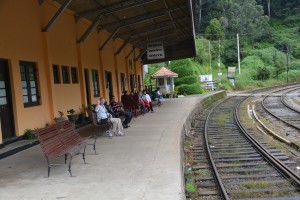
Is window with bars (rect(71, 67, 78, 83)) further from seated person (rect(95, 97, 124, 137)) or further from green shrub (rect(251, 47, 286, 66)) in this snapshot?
green shrub (rect(251, 47, 286, 66))

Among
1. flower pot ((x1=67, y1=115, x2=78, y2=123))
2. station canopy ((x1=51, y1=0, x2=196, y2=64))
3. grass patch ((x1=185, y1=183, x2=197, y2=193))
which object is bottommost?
grass patch ((x1=185, y1=183, x2=197, y2=193))

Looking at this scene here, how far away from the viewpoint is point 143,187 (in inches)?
240

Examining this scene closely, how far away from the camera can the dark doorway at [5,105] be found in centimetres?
1016

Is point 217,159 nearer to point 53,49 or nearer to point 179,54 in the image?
point 53,49

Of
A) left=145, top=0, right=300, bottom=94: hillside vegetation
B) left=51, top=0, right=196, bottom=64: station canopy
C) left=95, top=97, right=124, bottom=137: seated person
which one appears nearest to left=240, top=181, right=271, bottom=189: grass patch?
left=95, top=97, right=124, bottom=137: seated person

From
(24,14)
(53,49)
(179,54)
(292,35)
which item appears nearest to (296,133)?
(53,49)

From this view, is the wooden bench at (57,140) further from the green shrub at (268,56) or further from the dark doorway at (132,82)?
the green shrub at (268,56)

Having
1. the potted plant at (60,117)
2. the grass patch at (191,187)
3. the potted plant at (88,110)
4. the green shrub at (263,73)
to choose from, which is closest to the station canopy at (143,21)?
the potted plant at (88,110)

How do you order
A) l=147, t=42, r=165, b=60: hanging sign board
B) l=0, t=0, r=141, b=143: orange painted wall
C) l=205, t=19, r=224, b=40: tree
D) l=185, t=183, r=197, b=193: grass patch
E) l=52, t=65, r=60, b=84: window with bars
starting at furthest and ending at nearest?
l=205, t=19, r=224, b=40: tree, l=147, t=42, r=165, b=60: hanging sign board, l=52, t=65, r=60, b=84: window with bars, l=0, t=0, r=141, b=143: orange painted wall, l=185, t=183, r=197, b=193: grass patch

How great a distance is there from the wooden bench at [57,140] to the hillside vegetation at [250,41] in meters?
45.0

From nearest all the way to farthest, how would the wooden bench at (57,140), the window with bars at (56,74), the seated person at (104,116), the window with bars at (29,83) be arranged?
the wooden bench at (57,140), the window with bars at (29,83), the seated person at (104,116), the window with bars at (56,74)

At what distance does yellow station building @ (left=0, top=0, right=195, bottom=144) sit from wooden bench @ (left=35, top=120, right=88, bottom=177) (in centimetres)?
230

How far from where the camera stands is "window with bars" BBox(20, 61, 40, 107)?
1127 centimetres

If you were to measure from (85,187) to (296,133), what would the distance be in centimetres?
1083
